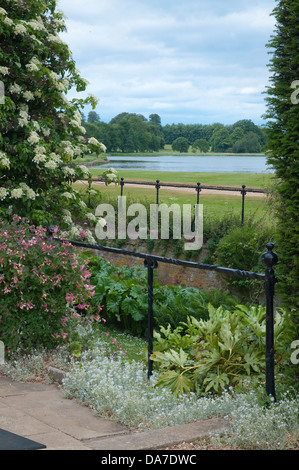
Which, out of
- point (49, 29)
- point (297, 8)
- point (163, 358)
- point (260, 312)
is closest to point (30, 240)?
point (163, 358)

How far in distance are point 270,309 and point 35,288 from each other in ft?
8.18

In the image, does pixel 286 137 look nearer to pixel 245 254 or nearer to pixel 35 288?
pixel 35 288

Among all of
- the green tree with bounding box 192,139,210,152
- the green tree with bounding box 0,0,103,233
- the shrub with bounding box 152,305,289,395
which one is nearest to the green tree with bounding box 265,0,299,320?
the shrub with bounding box 152,305,289,395

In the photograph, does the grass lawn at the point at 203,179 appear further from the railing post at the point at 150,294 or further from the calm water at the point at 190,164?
the railing post at the point at 150,294

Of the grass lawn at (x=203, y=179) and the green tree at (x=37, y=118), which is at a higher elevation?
the green tree at (x=37, y=118)

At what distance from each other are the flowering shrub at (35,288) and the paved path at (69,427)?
0.78 m

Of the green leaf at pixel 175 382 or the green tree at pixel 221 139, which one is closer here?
the green leaf at pixel 175 382

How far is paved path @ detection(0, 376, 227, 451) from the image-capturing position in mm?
3768

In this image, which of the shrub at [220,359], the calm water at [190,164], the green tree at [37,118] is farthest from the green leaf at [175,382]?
the calm water at [190,164]

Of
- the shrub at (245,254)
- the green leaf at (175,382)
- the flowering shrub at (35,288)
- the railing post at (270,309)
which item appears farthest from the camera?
the shrub at (245,254)

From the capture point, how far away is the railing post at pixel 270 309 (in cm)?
420

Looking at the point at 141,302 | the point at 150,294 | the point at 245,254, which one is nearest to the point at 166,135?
the point at 245,254

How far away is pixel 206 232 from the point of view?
12961 mm

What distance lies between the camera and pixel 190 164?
40.2 meters
